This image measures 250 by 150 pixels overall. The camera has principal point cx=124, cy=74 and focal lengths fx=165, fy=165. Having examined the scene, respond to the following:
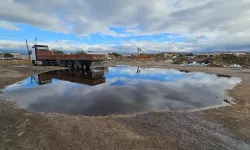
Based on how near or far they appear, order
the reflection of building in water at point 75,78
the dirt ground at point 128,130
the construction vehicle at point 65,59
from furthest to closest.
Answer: the construction vehicle at point 65,59 < the reflection of building in water at point 75,78 < the dirt ground at point 128,130

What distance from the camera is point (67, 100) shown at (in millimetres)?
9898

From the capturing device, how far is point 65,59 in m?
32.1

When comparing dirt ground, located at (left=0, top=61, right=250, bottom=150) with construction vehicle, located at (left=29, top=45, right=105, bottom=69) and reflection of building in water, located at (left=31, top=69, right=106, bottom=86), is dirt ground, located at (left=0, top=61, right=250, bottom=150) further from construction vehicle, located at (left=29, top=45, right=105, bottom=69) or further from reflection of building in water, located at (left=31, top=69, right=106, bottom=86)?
construction vehicle, located at (left=29, top=45, right=105, bottom=69)

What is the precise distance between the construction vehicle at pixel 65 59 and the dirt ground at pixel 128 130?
2083cm

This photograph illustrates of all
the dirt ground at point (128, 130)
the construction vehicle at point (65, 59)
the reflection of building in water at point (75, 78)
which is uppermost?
the construction vehicle at point (65, 59)

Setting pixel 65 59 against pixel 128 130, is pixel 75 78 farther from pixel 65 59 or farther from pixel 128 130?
pixel 128 130

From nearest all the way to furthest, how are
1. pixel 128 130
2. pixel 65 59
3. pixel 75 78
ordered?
pixel 128 130 < pixel 75 78 < pixel 65 59

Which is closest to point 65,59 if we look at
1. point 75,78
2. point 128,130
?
point 75,78

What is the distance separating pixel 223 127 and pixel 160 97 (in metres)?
5.01

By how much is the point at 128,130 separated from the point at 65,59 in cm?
2925

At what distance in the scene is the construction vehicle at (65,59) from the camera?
28244 mm

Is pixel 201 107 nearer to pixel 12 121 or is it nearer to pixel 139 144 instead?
pixel 139 144

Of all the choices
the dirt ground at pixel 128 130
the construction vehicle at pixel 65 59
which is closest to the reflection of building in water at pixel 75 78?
the construction vehicle at pixel 65 59

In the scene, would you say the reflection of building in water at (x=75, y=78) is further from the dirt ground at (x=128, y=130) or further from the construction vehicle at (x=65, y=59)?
the dirt ground at (x=128, y=130)
